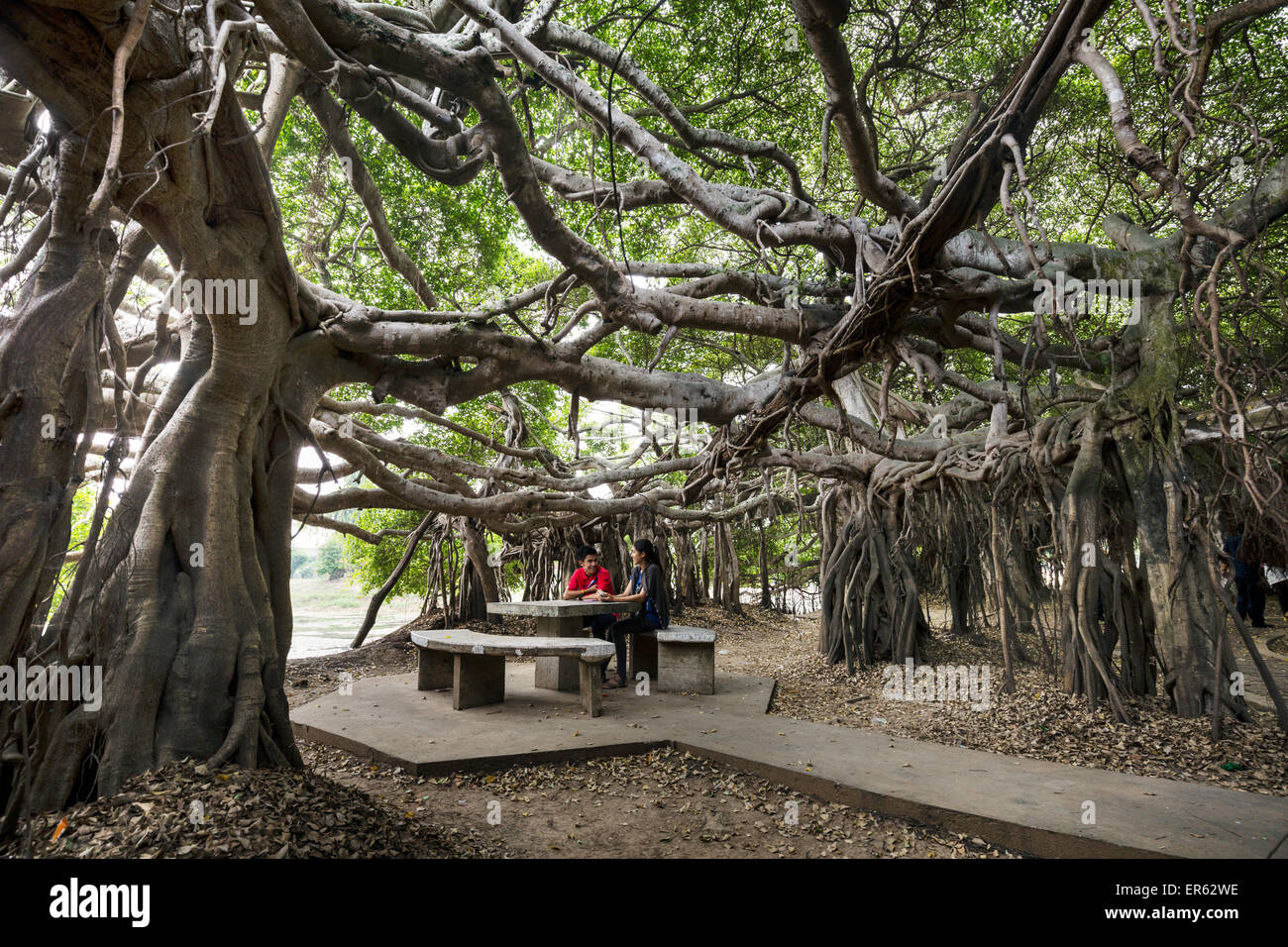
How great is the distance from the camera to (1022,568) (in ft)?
21.0

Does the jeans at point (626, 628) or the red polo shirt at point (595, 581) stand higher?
the red polo shirt at point (595, 581)

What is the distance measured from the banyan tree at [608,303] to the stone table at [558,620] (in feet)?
5.43

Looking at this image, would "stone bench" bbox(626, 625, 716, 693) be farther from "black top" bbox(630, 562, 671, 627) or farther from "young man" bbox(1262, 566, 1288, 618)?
"young man" bbox(1262, 566, 1288, 618)

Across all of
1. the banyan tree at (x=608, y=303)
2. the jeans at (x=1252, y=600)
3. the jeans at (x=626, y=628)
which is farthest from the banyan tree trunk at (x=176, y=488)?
the jeans at (x=1252, y=600)

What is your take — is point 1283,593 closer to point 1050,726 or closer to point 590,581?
point 1050,726

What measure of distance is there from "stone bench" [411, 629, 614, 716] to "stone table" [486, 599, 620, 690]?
1.66 ft

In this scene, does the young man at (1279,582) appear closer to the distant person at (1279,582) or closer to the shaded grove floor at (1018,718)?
the distant person at (1279,582)

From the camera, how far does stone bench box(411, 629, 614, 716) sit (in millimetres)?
4727

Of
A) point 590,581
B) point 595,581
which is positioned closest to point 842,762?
point 595,581

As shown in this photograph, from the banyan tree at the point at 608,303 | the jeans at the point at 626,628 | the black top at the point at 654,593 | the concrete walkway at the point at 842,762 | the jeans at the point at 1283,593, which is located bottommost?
the concrete walkway at the point at 842,762

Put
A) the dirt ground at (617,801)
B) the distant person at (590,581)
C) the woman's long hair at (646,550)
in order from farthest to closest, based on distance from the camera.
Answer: the distant person at (590,581)
the woman's long hair at (646,550)
the dirt ground at (617,801)

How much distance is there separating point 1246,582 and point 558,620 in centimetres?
931

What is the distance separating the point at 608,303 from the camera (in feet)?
13.1

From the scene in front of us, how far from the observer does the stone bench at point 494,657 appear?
186 inches
